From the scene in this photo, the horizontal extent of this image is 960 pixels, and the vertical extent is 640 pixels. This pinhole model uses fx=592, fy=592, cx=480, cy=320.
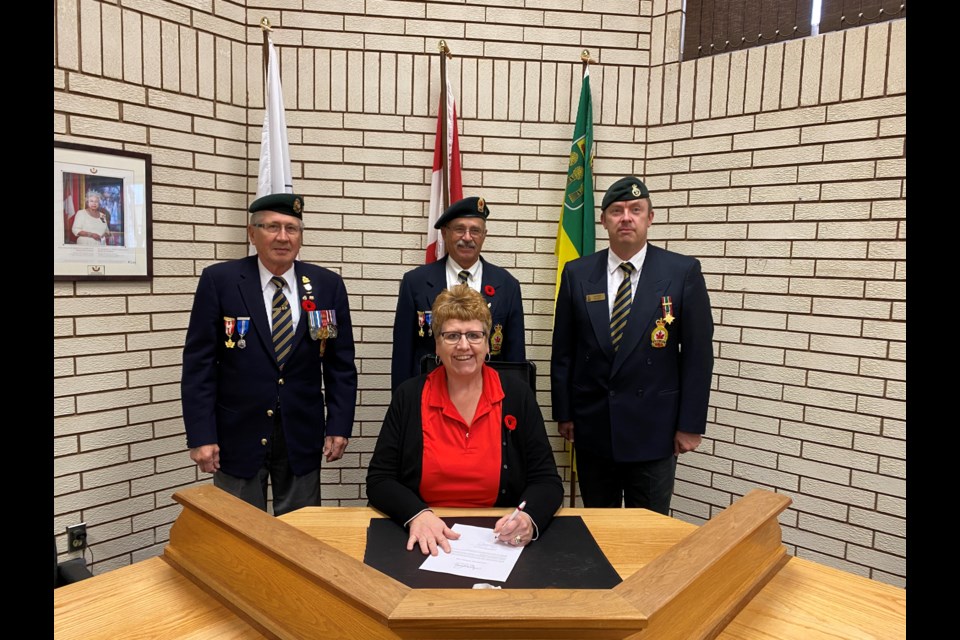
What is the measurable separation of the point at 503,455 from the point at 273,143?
7.13ft

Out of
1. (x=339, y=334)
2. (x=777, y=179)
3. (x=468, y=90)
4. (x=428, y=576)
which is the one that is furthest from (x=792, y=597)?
(x=468, y=90)

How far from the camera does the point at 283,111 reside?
3.20 m

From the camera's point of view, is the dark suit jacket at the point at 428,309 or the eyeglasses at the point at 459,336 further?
the dark suit jacket at the point at 428,309

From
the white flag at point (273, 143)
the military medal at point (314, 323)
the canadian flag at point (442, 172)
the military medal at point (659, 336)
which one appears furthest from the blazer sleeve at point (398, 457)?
the white flag at point (273, 143)

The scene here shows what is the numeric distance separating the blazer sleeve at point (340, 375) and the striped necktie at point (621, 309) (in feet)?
3.74

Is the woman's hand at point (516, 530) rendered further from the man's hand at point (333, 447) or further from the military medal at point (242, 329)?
the military medal at point (242, 329)

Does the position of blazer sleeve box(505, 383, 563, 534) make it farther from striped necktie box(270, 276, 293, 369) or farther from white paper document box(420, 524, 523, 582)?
striped necktie box(270, 276, 293, 369)

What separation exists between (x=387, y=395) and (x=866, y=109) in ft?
9.47

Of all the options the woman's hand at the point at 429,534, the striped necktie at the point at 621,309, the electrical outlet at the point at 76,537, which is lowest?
the electrical outlet at the point at 76,537

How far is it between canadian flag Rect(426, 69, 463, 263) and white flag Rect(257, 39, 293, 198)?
79 centimetres

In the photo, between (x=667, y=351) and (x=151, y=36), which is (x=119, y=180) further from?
(x=667, y=351)

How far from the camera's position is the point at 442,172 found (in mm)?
3307

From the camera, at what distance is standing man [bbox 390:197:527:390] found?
2.72 meters

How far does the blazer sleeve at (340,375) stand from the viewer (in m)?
2.60
